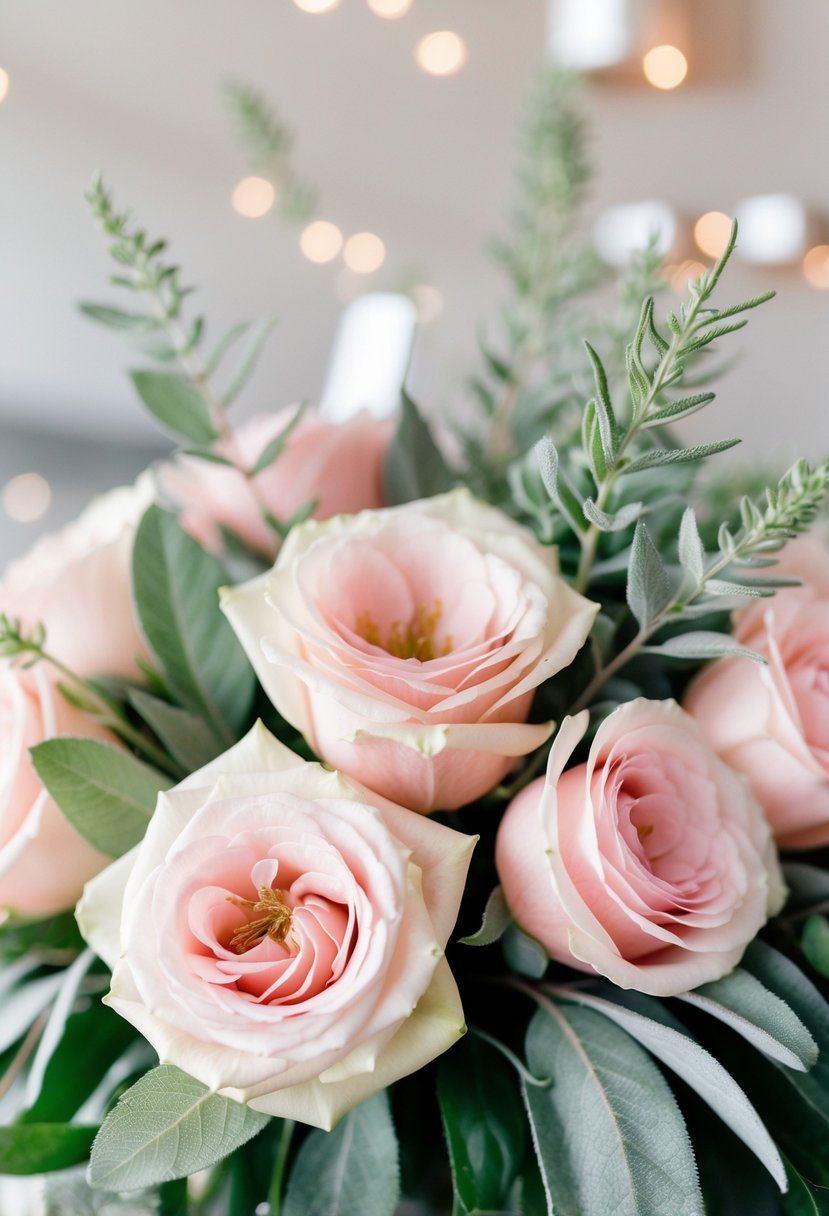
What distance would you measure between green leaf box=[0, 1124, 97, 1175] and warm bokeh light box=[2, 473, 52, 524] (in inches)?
32.9

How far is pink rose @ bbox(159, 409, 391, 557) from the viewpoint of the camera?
457 mm

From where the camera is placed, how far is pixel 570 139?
1.95ft

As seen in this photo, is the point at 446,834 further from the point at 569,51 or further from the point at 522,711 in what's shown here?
the point at 569,51

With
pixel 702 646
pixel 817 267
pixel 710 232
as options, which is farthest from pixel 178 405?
pixel 817 267

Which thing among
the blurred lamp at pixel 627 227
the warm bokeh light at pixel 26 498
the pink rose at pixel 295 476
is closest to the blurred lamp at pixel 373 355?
the blurred lamp at pixel 627 227

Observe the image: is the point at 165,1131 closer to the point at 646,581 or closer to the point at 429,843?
the point at 429,843

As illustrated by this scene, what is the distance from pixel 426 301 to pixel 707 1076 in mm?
898

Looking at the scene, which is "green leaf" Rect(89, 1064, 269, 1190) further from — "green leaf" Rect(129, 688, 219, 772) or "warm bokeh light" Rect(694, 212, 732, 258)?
"warm bokeh light" Rect(694, 212, 732, 258)

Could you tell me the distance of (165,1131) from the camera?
11.0 inches

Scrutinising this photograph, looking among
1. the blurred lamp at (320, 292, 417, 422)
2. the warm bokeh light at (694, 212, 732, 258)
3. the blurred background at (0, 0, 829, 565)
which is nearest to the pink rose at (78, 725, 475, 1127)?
the blurred background at (0, 0, 829, 565)

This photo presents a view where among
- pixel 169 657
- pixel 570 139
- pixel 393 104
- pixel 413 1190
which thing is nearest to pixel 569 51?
pixel 393 104

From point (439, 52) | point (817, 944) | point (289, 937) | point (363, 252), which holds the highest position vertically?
point (439, 52)

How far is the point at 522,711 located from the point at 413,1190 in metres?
0.20

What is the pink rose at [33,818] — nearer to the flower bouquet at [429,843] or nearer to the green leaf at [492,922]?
the flower bouquet at [429,843]
